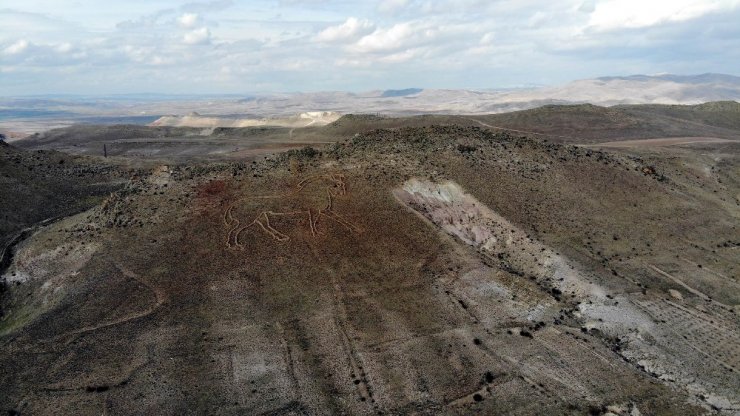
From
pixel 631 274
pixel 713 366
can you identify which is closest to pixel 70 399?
pixel 713 366

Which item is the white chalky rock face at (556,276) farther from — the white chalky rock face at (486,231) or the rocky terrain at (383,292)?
the rocky terrain at (383,292)

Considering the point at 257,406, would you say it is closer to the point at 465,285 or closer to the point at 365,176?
the point at 465,285

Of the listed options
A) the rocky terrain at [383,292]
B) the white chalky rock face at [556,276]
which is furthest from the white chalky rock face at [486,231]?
the rocky terrain at [383,292]

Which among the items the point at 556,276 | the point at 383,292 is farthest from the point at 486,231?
the point at 383,292

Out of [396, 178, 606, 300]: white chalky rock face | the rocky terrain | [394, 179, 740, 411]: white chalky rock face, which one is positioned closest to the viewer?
the rocky terrain

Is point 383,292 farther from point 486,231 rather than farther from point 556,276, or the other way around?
point 556,276

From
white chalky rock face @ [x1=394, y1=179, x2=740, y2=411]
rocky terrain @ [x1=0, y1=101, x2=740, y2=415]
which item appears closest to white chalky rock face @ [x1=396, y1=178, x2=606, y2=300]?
white chalky rock face @ [x1=394, y1=179, x2=740, y2=411]

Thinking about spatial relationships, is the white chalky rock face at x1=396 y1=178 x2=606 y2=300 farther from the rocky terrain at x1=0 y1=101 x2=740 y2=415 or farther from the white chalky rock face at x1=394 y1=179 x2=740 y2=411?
the rocky terrain at x1=0 y1=101 x2=740 y2=415

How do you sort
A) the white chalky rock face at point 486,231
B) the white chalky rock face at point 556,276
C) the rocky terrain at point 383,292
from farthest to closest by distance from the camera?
the white chalky rock face at point 486,231, the white chalky rock face at point 556,276, the rocky terrain at point 383,292
